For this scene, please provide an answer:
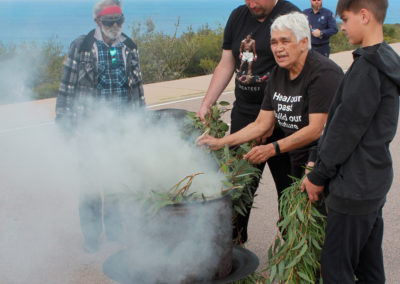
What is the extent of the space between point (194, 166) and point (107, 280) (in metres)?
1.24

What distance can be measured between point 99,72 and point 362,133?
221 centimetres

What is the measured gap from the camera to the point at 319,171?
2664mm

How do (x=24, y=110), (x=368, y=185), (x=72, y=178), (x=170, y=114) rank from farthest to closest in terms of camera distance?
(x=24, y=110)
(x=72, y=178)
(x=170, y=114)
(x=368, y=185)

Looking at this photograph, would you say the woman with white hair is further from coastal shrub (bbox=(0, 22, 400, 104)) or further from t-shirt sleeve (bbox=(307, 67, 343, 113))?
coastal shrub (bbox=(0, 22, 400, 104))

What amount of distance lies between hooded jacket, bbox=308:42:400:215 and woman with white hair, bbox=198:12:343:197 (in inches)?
17.5

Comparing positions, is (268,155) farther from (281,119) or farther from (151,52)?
(151,52)

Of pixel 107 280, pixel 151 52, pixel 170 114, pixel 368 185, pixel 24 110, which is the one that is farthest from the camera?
pixel 151 52

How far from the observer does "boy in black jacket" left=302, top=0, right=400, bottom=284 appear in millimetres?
2395

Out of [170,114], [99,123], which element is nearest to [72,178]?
[99,123]

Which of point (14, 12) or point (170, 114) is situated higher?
point (14, 12)

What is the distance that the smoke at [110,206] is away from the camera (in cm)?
289

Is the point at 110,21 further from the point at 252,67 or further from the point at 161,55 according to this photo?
the point at 161,55

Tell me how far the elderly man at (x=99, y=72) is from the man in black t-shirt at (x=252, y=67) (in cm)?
65

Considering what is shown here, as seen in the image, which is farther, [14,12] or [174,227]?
[14,12]
